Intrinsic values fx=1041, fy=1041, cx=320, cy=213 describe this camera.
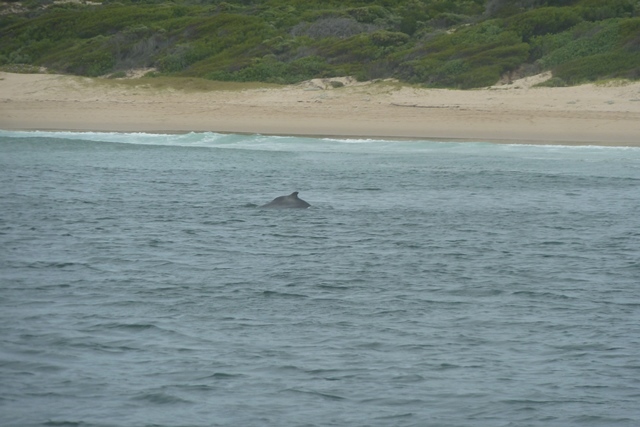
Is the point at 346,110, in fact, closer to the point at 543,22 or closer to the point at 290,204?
the point at 543,22

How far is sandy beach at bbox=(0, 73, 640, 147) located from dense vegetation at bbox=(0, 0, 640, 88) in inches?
67.8

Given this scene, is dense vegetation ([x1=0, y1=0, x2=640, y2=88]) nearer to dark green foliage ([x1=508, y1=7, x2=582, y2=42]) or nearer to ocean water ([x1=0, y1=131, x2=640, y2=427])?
dark green foliage ([x1=508, y1=7, x2=582, y2=42])

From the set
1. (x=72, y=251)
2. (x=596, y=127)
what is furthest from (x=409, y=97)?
(x=72, y=251)

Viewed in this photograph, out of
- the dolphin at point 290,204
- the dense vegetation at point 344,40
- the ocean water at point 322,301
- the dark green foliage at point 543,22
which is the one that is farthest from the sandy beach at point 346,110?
the dolphin at point 290,204

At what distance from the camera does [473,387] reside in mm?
8219

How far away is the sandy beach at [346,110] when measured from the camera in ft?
96.6

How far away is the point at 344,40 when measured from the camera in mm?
42438

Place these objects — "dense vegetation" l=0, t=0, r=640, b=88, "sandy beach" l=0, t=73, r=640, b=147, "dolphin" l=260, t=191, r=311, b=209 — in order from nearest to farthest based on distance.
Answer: "dolphin" l=260, t=191, r=311, b=209, "sandy beach" l=0, t=73, r=640, b=147, "dense vegetation" l=0, t=0, r=640, b=88

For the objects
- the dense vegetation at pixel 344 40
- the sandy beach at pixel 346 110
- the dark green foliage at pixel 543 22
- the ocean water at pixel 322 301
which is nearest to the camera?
the ocean water at pixel 322 301

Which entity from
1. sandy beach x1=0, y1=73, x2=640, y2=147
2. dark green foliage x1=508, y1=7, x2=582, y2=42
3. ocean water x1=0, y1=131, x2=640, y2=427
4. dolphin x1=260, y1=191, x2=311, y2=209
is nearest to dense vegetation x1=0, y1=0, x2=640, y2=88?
dark green foliage x1=508, y1=7, x2=582, y2=42

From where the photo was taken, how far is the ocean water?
7.90 metres

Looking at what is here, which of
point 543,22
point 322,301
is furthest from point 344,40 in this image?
point 322,301

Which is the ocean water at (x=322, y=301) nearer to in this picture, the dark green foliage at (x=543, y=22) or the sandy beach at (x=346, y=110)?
the sandy beach at (x=346, y=110)

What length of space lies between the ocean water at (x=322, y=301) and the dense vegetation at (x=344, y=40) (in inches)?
580
